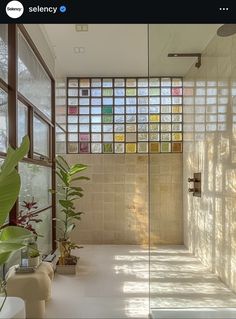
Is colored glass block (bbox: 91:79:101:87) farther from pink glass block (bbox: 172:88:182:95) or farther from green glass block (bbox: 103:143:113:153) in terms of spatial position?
A: pink glass block (bbox: 172:88:182:95)

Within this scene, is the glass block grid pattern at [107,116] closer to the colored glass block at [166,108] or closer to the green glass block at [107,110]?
the green glass block at [107,110]

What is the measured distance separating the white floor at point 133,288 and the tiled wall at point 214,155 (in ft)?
0.52

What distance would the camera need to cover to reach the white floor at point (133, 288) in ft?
7.00

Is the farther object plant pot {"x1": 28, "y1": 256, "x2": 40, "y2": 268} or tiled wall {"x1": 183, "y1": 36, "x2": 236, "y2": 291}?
tiled wall {"x1": 183, "y1": 36, "x2": 236, "y2": 291}

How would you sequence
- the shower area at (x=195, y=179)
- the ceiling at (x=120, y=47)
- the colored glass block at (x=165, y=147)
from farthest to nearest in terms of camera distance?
the colored glass block at (x=165, y=147) → the ceiling at (x=120, y=47) → the shower area at (x=195, y=179)

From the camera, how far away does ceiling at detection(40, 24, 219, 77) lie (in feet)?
8.68

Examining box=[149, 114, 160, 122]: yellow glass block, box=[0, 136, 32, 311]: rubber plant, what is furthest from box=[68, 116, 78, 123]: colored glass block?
box=[0, 136, 32, 311]: rubber plant

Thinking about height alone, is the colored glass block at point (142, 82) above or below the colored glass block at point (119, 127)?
above
